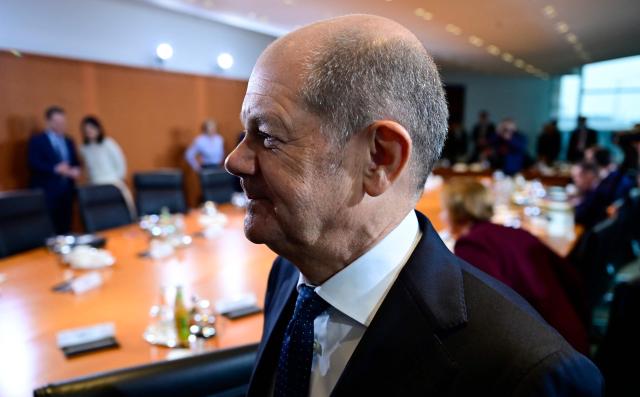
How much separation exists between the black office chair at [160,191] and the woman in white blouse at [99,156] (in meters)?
1.71

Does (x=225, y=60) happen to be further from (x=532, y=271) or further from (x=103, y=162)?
(x=532, y=271)

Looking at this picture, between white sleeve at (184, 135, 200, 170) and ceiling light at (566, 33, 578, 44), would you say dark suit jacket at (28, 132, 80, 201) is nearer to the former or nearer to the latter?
white sleeve at (184, 135, 200, 170)

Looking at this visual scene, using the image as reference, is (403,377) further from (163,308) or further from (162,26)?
(162,26)

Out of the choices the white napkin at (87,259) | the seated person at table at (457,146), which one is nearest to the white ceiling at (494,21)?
the white napkin at (87,259)

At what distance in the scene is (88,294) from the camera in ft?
6.88

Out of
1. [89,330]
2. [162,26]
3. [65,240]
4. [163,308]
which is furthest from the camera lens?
[162,26]

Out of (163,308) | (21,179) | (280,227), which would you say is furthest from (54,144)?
(280,227)

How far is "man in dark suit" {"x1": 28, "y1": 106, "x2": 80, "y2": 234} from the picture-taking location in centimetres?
531

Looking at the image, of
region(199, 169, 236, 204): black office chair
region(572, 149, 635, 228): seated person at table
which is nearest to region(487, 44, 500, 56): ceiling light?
region(572, 149, 635, 228): seated person at table

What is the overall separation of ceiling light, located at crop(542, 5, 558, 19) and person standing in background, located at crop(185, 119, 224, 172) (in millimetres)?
4979

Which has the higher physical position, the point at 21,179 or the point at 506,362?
the point at 506,362

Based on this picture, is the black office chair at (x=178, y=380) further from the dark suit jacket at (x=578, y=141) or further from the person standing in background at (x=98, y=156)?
the person standing in background at (x=98, y=156)

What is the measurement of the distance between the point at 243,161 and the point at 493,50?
9408 mm

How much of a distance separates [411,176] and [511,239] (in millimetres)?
1469
